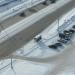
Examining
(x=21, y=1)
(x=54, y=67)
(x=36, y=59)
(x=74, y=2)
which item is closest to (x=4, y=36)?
(x=36, y=59)

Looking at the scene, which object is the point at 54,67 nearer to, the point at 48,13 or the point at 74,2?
the point at 48,13

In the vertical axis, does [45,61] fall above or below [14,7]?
below

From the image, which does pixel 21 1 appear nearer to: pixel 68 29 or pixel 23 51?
pixel 68 29

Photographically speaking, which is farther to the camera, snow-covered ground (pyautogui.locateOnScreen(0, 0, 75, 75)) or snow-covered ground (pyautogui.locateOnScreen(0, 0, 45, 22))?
snow-covered ground (pyautogui.locateOnScreen(0, 0, 45, 22))

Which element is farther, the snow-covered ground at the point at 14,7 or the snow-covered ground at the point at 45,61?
the snow-covered ground at the point at 14,7

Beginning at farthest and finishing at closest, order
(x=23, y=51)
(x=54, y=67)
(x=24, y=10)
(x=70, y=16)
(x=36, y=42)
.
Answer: (x=24, y=10)
(x=70, y=16)
(x=36, y=42)
(x=23, y=51)
(x=54, y=67)

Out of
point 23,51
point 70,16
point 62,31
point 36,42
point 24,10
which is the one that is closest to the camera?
point 23,51

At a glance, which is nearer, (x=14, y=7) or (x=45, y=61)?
(x=45, y=61)

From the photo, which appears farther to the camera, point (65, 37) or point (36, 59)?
point (65, 37)

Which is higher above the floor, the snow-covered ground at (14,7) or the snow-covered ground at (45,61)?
the snow-covered ground at (14,7)
